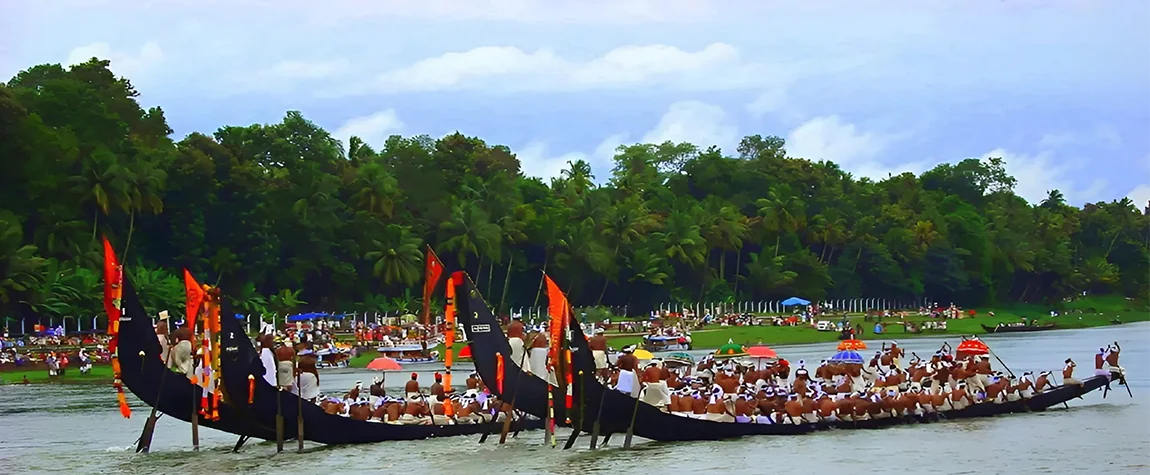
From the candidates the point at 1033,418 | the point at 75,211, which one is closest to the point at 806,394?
the point at 1033,418

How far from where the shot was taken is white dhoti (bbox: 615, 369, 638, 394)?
2950 centimetres

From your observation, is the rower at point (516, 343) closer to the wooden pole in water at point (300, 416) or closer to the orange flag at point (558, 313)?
the orange flag at point (558, 313)

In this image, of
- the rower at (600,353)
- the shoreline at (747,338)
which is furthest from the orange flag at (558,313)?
the shoreline at (747,338)

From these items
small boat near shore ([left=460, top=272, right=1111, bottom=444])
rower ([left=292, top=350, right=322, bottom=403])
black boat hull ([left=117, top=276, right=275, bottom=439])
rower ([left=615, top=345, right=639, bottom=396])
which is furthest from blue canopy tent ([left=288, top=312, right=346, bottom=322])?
rower ([left=615, top=345, right=639, bottom=396])

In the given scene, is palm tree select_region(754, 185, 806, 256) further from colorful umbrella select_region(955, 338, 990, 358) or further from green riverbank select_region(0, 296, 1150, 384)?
colorful umbrella select_region(955, 338, 990, 358)

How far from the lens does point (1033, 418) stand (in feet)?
121

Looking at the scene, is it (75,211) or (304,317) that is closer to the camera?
(75,211)

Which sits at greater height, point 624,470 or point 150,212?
point 150,212

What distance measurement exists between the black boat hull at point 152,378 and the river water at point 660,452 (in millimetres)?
731

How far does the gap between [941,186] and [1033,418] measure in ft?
435

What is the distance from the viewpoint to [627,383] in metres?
29.5

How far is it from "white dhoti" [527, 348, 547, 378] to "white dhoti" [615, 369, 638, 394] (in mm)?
2146

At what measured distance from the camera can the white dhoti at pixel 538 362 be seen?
31250 mm

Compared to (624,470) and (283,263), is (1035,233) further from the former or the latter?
(624,470)
